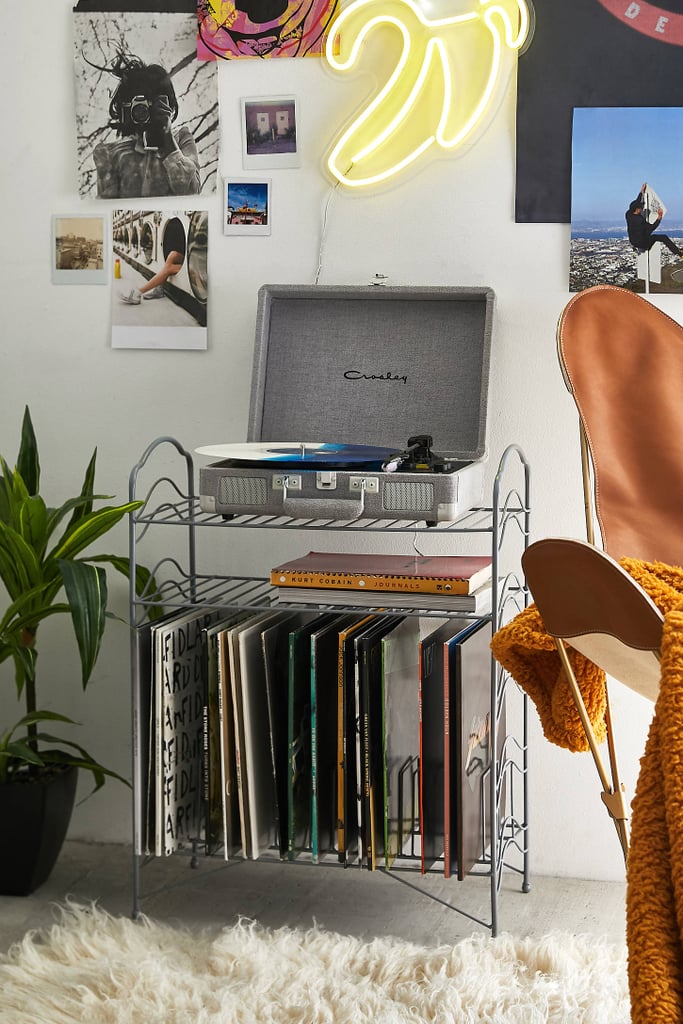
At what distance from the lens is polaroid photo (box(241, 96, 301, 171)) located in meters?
2.06

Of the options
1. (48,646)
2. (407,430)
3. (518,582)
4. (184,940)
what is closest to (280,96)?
(407,430)

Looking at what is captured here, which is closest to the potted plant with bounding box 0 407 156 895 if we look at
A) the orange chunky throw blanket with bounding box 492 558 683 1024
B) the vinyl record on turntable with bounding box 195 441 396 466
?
the vinyl record on turntable with bounding box 195 441 396 466

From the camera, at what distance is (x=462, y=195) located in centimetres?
201

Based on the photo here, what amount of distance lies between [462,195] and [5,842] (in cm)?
144

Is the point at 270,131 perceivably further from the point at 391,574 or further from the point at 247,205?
the point at 391,574

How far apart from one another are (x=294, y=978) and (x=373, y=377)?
102 centimetres

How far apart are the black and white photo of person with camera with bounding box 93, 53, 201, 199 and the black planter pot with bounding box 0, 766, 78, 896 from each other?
44.7 inches

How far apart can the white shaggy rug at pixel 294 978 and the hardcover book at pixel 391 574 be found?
0.56 meters

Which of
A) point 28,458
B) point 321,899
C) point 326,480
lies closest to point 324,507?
point 326,480

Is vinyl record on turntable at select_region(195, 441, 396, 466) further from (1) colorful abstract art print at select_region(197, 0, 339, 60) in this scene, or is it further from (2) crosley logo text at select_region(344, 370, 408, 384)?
(1) colorful abstract art print at select_region(197, 0, 339, 60)

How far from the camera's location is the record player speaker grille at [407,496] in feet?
5.47

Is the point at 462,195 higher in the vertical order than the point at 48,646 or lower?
higher

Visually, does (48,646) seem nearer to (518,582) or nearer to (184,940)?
(184,940)

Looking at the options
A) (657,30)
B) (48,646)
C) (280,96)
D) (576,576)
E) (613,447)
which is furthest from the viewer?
(48,646)
